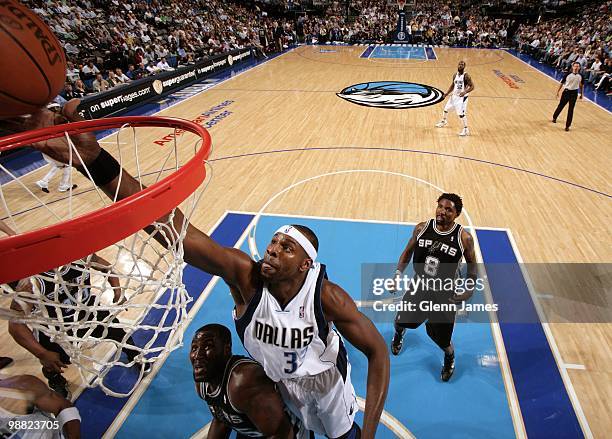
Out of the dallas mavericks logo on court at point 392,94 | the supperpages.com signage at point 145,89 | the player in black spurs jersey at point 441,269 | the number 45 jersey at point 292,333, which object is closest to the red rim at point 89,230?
the number 45 jersey at point 292,333

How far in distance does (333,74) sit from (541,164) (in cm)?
994

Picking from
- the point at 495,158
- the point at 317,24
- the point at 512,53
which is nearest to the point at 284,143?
the point at 495,158

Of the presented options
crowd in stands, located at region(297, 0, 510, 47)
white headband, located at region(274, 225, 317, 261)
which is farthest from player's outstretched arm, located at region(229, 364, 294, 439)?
crowd in stands, located at region(297, 0, 510, 47)

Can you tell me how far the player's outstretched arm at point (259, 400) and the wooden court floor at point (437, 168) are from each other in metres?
2.61

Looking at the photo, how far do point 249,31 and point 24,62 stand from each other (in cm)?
2296

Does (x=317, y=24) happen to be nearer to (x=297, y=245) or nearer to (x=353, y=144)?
(x=353, y=144)

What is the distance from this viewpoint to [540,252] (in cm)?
498

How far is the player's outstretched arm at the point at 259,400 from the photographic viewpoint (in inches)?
80.8

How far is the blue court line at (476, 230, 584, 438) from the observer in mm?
3045

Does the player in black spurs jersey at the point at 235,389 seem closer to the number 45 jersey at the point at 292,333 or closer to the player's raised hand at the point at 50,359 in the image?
the number 45 jersey at the point at 292,333

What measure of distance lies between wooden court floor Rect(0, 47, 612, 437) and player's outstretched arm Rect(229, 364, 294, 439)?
8.55ft

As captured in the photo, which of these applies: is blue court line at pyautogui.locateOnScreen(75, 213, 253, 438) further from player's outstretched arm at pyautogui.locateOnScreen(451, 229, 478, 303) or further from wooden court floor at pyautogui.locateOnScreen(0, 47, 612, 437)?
player's outstretched arm at pyautogui.locateOnScreen(451, 229, 478, 303)

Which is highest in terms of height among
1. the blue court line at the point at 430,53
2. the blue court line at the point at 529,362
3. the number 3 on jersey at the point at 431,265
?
the number 3 on jersey at the point at 431,265

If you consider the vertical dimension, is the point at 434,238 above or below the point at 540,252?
above
